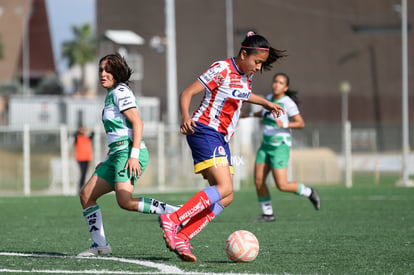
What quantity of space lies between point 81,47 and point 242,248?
102600mm

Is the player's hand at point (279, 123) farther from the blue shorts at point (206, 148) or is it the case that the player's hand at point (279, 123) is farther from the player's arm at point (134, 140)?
the player's arm at point (134, 140)

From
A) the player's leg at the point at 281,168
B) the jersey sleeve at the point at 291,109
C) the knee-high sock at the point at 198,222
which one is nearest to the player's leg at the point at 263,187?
the player's leg at the point at 281,168

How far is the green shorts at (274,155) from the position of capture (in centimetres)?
1262

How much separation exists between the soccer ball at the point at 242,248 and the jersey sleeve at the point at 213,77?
1422 mm

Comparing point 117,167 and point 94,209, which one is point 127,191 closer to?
point 117,167

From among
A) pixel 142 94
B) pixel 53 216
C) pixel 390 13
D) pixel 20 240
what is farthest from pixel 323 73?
pixel 20 240

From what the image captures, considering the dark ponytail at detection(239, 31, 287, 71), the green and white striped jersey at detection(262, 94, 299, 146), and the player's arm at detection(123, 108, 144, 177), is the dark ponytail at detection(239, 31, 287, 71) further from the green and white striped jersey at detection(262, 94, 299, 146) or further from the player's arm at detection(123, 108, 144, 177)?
the green and white striped jersey at detection(262, 94, 299, 146)

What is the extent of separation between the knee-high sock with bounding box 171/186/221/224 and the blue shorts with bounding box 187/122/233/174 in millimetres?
246

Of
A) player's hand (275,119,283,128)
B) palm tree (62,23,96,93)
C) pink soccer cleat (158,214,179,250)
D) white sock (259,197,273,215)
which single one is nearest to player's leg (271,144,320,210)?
white sock (259,197,273,215)

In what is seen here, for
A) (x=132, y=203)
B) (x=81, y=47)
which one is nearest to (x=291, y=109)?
(x=132, y=203)

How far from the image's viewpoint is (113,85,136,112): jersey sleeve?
25.4 feet

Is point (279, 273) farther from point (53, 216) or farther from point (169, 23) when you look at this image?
point (169, 23)

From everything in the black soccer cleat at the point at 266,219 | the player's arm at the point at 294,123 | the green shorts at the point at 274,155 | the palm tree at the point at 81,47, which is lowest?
the black soccer cleat at the point at 266,219

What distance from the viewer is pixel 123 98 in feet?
25.6
